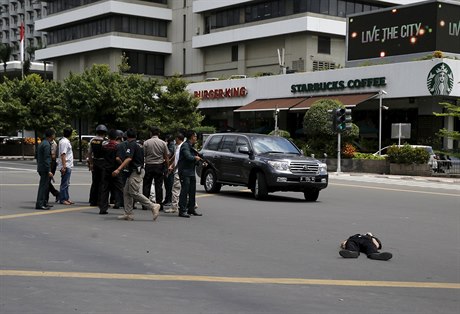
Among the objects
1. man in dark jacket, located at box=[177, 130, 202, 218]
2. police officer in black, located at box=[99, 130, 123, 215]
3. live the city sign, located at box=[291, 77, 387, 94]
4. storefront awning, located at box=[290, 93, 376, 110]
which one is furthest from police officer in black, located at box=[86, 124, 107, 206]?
live the city sign, located at box=[291, 77, 387, 94]

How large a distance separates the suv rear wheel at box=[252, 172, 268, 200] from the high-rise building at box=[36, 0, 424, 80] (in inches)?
1242

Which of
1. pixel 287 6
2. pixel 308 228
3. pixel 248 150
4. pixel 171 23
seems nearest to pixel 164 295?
pixel 308 228

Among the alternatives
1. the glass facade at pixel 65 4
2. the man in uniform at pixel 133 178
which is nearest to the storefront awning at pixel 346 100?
the man in uniform at pixel 133 178

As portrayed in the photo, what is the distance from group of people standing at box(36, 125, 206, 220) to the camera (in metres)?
12.4

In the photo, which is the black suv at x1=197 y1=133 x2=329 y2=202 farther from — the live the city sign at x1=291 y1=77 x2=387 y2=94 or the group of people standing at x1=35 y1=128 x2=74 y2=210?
the live the city sign at x1=291 y1=77 x2=387 y2=94

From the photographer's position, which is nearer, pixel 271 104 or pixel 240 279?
pixel 240 279

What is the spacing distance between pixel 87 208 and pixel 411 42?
29.9m

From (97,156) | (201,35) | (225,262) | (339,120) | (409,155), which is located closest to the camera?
(225,262)

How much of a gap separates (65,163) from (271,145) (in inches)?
237

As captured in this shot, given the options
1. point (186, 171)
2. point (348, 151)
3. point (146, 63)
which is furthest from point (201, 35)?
point (186, 171)

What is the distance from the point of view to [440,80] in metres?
34.6

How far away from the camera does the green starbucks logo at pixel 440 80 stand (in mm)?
34562

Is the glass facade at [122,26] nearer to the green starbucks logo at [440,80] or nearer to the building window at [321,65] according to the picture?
the building window at [321,65]

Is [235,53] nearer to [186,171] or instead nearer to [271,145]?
[271,145]
